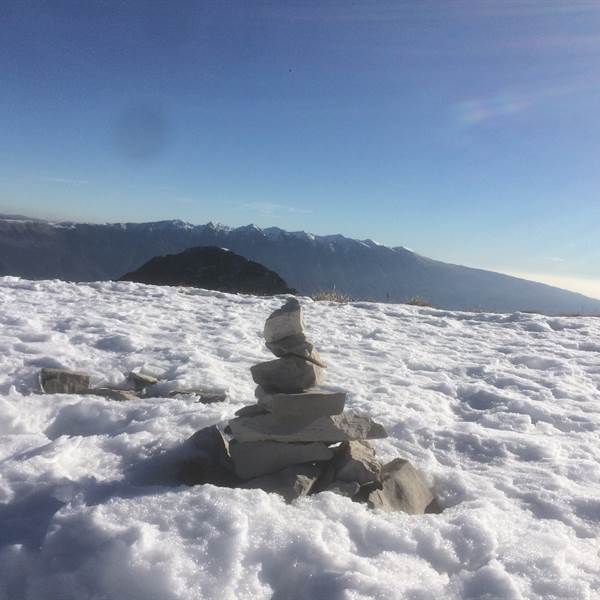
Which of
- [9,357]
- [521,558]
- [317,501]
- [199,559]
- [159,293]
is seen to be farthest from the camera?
[159,293]

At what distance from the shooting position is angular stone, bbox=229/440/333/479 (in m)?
4.48

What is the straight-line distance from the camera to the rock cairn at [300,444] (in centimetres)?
436

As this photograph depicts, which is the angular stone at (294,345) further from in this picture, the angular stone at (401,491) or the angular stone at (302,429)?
the angular stone at (401,491)

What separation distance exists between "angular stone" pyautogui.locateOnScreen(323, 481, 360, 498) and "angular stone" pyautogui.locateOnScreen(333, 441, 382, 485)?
0.33 feet

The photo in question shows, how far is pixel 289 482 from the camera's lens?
4262mm

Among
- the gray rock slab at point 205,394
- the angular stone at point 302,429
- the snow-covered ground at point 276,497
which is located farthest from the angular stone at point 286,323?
the gray rock slab at point 205,394

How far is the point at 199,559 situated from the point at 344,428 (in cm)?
189

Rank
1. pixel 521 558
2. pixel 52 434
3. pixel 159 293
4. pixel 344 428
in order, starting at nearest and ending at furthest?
pixel 521 558, pixel 344 428, pixel 52 434, pixel 159 293

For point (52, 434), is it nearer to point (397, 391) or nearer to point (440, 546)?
point (440, 546)

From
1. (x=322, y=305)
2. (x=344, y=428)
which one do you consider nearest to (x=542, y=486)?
(x=344, y=428)

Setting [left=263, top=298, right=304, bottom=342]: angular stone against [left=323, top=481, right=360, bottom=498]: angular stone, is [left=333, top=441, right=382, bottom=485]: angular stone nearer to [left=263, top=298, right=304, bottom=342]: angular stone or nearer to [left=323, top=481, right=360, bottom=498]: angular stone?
[left=323, top=481, right=360, bottom=498]: angular stone

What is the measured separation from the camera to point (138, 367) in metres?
7.70

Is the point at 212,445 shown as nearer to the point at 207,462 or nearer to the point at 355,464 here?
the point at 207,462

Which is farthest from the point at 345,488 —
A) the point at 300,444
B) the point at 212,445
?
the point at 212,445
